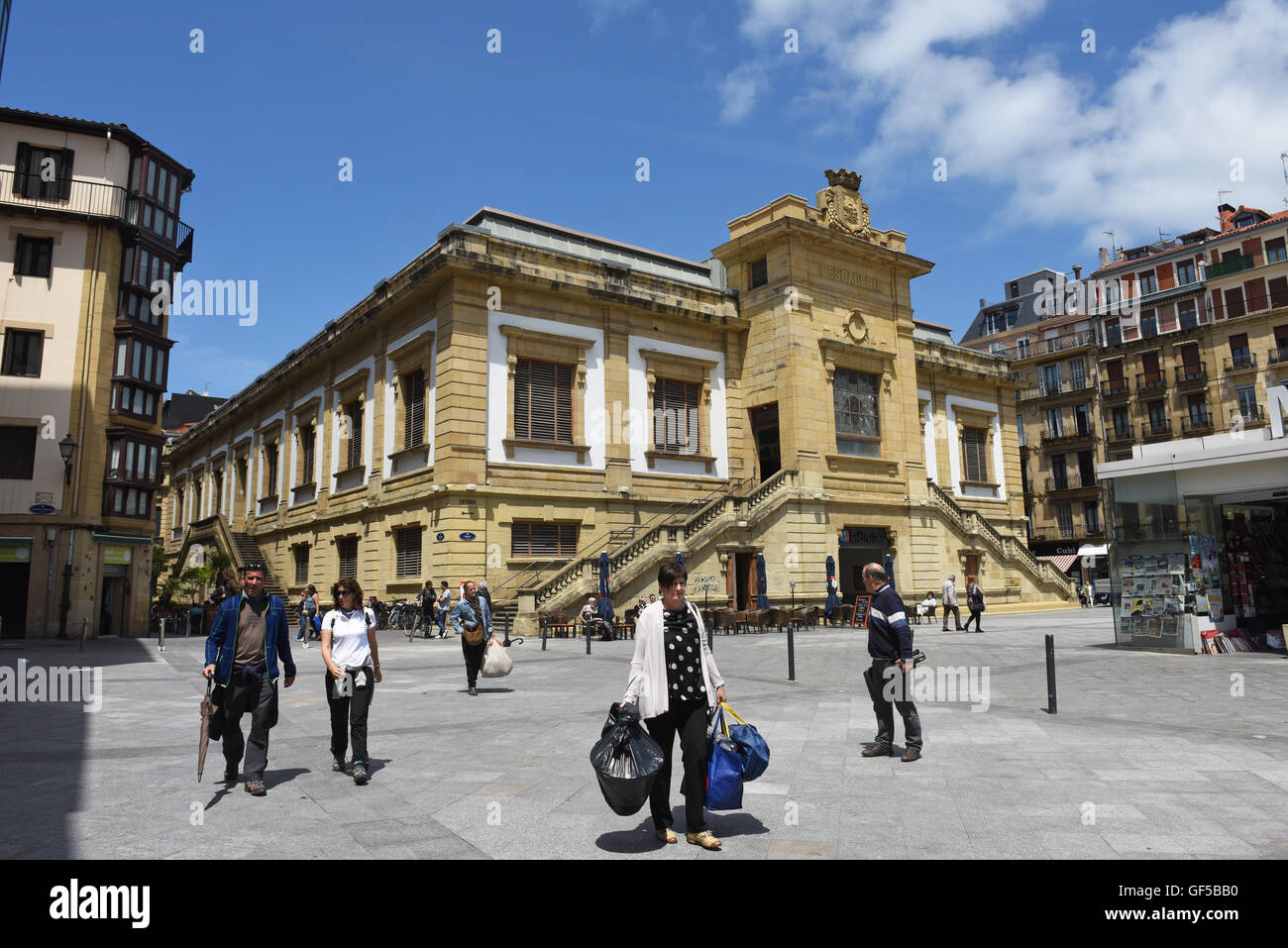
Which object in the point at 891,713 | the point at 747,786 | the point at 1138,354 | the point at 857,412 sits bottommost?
the point at 747,786

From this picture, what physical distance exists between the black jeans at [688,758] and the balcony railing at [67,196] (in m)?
30.9

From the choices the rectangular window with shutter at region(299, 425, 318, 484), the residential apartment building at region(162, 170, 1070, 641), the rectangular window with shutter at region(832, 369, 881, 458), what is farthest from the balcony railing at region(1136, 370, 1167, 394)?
the rectangular window with shutter at region(299, 425, 318, 484)

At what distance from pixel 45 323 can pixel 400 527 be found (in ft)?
43.3

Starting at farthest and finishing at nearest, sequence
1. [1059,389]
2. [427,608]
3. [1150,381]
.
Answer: [1059,389], [1150,381], [427,608]

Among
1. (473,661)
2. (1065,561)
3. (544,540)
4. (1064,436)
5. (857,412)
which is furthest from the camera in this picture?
(1064,436)

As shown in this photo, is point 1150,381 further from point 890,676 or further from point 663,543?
point 890,676

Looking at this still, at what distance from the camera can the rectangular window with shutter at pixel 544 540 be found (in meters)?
26.7

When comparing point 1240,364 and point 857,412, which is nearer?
point 857,412

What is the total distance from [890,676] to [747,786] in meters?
1.97

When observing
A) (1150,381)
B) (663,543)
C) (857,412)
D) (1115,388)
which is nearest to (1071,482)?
(1115,388)

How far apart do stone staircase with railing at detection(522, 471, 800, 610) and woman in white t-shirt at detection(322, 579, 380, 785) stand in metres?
16.2

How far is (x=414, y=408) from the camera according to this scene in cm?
2856
